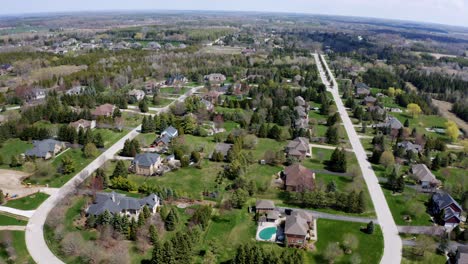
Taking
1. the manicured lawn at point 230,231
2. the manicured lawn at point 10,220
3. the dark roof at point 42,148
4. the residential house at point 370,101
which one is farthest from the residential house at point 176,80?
the manicured lawn at point 230,231

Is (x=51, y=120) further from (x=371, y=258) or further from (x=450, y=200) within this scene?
(x=450, y=200)

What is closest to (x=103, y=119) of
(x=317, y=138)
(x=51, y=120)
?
(x=51, y=120)

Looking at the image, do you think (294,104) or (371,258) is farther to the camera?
(294,104)

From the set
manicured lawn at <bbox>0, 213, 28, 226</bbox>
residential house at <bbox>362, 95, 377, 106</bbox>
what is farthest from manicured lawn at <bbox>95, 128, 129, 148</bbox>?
residential house at <bbox>362, 95, 377, 106</bbox>

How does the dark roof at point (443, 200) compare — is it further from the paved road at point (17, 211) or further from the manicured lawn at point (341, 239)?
the paved road at point (17, 211)

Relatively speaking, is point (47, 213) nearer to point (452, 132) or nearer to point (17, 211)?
point (17, 211)

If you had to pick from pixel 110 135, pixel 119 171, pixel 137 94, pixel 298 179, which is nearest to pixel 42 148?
pixel 110 135
